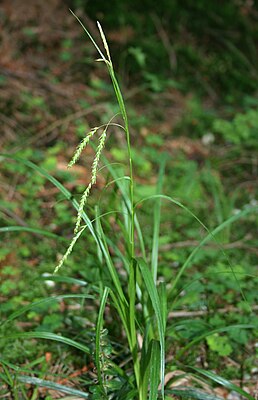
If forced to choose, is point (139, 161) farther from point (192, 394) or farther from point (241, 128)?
point (192, 394)

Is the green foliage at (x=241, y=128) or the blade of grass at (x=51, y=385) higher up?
the blade of grass at (x=51, y=385)

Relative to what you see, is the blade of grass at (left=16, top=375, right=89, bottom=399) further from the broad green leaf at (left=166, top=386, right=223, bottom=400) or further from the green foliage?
the green foliage

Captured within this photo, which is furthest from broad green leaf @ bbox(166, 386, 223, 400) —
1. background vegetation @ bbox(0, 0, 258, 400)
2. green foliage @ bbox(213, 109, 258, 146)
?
green foliage @ bbox(213, 109, 258, 146)

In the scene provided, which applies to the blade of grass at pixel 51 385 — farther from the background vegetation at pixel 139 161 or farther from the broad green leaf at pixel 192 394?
the broad green leaf at pixel 192 394

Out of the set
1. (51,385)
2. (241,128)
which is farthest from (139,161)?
(51,385)

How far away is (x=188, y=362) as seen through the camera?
2248 millimetres

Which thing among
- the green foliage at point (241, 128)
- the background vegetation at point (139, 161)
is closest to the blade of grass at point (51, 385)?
the background vegetation at point (139, 161)

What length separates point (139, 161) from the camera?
360 cm

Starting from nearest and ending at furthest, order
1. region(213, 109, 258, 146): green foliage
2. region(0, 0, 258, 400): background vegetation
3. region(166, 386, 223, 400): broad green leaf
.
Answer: region(166, 386, 223, 400): broad green leaf
region(0, 0, 258, 400): background vegetation
region(213, 109, 258, 146): green foliage

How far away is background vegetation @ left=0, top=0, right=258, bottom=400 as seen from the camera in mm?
2289

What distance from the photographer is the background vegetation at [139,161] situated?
2.29 meters

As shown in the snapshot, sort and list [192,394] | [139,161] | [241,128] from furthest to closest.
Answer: [241,128] → [139,161] → [192,394]

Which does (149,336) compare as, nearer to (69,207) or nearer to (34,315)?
(34,315)

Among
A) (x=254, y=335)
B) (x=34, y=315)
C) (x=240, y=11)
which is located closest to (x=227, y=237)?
(x=254, y=335)
